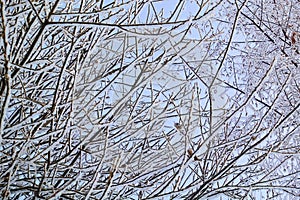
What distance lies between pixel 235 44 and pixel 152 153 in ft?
7.14

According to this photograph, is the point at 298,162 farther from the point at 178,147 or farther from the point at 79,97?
the point at 79,97

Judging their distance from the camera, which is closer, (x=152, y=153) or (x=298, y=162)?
(x=152, y=153)

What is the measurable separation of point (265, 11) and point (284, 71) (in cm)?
56

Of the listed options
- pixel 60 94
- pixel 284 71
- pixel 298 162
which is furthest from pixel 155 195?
pixel 284 71

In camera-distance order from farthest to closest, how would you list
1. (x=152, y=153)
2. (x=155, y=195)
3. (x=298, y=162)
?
1. (x=298, y=162)
2. (x=152, y=153)
3. (x=155, y=195)

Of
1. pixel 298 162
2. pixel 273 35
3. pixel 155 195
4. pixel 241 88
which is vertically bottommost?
pixel 155 195

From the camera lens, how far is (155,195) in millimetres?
2020

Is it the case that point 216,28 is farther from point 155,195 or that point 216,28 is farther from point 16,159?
point 16,159

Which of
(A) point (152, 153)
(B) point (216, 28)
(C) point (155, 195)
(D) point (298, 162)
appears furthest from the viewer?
(B) point (216, 28)

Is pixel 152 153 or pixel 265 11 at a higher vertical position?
pixel 265 11

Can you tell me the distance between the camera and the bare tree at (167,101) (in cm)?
211

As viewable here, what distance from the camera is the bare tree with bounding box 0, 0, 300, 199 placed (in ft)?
6.91

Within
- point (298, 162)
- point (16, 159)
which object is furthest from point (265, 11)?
point (16, 159)

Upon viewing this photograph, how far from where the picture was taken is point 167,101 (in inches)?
96.0
